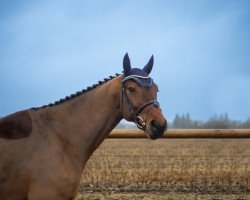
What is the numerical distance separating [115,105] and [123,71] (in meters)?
0.37

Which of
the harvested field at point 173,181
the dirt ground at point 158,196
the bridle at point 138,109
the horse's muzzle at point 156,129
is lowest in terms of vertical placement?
the dirt ground at point 158,196

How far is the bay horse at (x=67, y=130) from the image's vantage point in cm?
402

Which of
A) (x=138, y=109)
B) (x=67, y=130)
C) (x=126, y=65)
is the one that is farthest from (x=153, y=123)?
(x=67, y=130)

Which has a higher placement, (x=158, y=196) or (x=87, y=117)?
(x=87, y=117)

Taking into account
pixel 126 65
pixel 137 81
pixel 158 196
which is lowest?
pixel 158 196

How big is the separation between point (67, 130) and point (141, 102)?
2.66 feet

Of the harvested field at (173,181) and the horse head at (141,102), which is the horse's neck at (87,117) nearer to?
the horse head at (141,102)

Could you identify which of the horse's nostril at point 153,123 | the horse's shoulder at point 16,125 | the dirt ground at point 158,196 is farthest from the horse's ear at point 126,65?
the dirt ground at point 158,196

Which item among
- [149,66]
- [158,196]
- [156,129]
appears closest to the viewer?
[156,129]

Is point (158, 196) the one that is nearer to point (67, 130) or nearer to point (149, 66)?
point (149, 66)

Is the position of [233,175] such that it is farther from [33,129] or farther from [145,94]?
[33,129]

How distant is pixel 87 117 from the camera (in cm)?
442

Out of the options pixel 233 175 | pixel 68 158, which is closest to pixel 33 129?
pixel 68 158

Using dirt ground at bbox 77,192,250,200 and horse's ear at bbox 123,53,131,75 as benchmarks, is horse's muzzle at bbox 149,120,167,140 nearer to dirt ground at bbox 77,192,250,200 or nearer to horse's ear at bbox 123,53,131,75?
horse's ear at bbox 123,53,131,75
